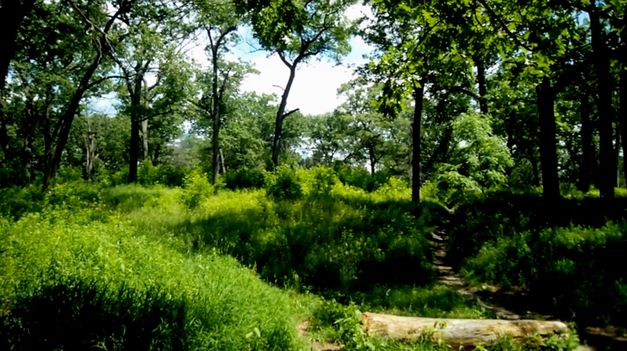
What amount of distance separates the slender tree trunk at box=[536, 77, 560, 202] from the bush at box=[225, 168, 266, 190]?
14.1 m

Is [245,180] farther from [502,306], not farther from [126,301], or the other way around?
[126,301]

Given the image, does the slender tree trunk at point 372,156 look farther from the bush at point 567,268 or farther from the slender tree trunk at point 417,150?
the bush at point 567,268

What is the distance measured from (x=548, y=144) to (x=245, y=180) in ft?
51.2

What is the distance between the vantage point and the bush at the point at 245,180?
22.6 m

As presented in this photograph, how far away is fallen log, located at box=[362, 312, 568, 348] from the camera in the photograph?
17.8 feet

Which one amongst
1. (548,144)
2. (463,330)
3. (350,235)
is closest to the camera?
(463,330)

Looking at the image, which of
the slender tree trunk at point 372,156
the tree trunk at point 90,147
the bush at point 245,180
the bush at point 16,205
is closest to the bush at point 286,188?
the bush at point 245,180

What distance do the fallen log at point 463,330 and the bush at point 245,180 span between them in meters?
17.0

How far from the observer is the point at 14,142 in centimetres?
4381

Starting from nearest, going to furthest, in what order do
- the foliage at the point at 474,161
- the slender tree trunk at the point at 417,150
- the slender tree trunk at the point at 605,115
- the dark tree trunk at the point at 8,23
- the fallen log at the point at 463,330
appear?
1. the dark tree trunk at the point at 8,23
2. the fallen log at the point at 463,330
3. the slender tree trunk at the point at 605,115
4. the foliage at the point at 474,161
5. the slender tree trunk at the point at 417,150

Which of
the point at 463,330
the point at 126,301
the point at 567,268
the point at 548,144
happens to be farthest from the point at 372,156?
the point at 126,301

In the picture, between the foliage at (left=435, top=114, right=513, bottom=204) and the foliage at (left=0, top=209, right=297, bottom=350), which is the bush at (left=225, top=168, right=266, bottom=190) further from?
→ the foliage at (left=0, top=209, right=297, bottom=350)

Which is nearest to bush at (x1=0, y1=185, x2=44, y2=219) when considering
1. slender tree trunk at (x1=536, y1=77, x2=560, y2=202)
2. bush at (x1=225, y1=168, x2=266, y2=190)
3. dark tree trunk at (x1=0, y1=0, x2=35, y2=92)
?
dark tree trunk at (x1=0, y1=0, x2=35, y2=92)

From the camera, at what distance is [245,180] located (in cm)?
2291
